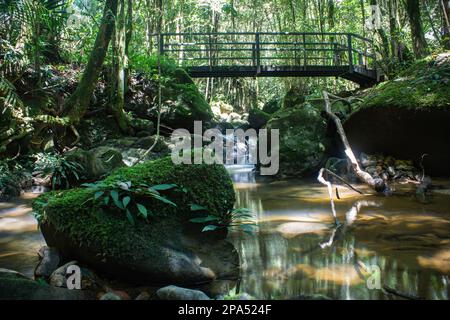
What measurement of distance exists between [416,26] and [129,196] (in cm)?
1009

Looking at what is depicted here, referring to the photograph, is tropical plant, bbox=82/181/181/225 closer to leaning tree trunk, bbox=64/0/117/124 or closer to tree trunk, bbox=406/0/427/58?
leaning tree trunk, bbox=64/0/117/124

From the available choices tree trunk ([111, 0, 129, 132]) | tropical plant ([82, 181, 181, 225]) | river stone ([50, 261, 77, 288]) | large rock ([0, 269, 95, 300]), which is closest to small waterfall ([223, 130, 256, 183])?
tree trunk ([111, 0, 129, 132])

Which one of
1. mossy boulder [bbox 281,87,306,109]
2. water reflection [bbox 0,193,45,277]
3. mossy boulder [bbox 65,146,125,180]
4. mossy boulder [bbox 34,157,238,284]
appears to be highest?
mossy boulder [bbox 281,87,306,109]

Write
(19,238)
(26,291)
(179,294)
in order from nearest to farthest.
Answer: (26,291), (179,294), (19,238)

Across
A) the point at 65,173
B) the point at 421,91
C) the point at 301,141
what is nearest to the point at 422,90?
the point at 421,91

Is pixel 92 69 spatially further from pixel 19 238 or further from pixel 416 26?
pixel 416 26

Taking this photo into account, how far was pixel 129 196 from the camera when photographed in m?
3.33

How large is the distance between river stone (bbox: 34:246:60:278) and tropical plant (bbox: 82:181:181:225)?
1.81ft

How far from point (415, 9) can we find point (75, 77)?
937 cm

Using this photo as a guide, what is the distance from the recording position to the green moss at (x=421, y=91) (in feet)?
22.4

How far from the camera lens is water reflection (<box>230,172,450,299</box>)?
2.87 metres

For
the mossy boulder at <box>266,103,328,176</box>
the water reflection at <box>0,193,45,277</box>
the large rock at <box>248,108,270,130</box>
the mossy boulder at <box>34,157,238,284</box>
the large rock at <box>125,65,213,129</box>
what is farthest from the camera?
the large rock at <box>248,108,270,130</box>

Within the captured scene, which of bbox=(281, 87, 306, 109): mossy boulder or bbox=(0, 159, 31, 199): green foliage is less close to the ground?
bbox=(281, 87, 306, 109): mossy boulder
